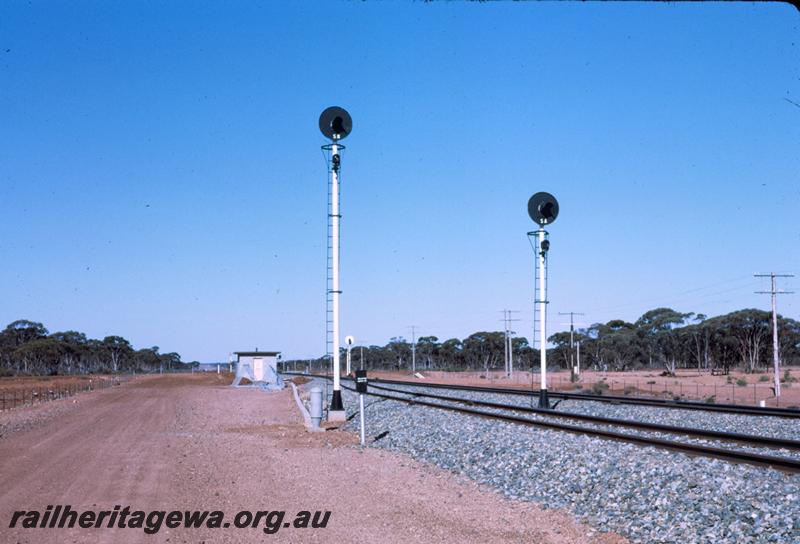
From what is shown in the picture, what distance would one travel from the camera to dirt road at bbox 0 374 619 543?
28.0 feet

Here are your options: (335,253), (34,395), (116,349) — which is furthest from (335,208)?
(116,349)

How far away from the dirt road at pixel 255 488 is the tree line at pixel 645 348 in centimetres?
5245

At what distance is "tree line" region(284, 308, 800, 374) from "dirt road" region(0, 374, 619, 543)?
2065 inches

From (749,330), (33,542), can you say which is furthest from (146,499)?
(749,330)

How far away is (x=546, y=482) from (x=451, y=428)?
252 inches

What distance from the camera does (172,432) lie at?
753 inches

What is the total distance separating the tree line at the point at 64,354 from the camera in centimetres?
12069

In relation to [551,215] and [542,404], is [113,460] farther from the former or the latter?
[551,215]

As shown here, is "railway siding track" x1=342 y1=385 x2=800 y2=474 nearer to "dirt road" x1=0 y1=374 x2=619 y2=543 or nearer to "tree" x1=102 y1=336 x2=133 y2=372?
"dirt road" x1=0 y1=374 x2=619 y2=543

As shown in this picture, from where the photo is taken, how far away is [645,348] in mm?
102062

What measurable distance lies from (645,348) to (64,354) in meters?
89.9

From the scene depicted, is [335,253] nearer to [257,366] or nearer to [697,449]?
[697,449]

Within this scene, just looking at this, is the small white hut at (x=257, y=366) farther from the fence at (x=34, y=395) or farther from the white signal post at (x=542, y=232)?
the white signal post at (x=542, y=232)

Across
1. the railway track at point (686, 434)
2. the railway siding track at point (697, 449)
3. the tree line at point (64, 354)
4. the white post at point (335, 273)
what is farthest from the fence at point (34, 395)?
the tree line at point (64, 354)
